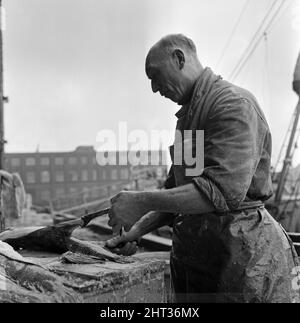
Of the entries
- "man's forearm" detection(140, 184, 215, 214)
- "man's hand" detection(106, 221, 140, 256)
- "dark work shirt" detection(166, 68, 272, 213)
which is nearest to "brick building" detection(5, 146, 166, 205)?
"man's hand" detection(106, 221, 140, 256)

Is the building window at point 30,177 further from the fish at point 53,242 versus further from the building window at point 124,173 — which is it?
the fish at point 53,242

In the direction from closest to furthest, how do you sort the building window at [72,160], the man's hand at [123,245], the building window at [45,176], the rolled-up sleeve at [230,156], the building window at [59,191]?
1. the rolled-up sleeve at [230,156]
2. the man's hand at [123,245]
3. the building window at [72,160]
4. the building window at [45,176]
5. the building window at [59,191]

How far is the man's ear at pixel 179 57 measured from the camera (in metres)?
1.75

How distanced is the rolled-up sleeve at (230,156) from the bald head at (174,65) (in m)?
0.26

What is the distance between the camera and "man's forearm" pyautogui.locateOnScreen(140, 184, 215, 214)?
62.3 inches

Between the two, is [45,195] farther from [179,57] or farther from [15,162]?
[179,57]

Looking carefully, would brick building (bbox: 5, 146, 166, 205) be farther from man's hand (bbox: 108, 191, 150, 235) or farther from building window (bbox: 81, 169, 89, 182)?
man's hand (bbox: 108, 191, 150, 235)

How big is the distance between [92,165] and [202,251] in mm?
31994

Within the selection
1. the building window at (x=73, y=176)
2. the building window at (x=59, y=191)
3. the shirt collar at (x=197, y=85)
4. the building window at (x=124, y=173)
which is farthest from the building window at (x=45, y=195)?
the shirt collar at (x=197, y=85)

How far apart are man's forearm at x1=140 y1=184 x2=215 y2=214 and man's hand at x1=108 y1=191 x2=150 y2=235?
0.18ft

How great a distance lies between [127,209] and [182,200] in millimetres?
248

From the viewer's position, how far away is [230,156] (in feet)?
5.12
